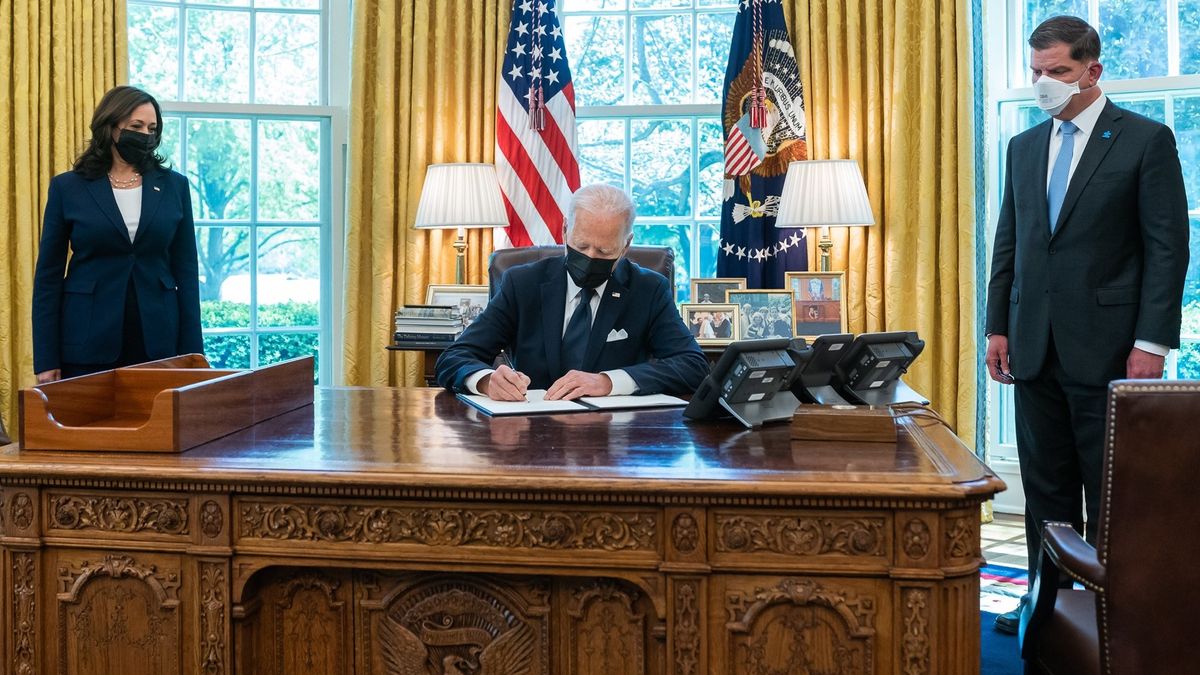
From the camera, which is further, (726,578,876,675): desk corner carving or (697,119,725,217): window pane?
(697,119,725,217): window pane

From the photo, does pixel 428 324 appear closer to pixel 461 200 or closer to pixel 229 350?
pixel 461 200

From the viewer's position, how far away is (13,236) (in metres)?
4.56

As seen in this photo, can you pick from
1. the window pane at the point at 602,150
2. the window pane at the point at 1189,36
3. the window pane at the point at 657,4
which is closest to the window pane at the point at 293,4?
the window pane at the point at 602,150

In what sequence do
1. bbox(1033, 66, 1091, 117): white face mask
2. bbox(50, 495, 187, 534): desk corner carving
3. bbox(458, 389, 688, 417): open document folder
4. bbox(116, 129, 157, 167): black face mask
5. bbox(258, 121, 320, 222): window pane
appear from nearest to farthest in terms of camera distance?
bbox(50, 495, 187, 534): desk corner carving, bbox(458, 389, 688, 417): open document folder, bbox(1033, 66, 1091, 117): white face mask, bbox(116, 129, 157, 167): black face mask, bbox(258, 121, 320, 222): window pane

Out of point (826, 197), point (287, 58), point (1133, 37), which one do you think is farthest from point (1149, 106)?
point (287, 58)

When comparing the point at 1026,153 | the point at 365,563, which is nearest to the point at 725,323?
the point at 1026,153

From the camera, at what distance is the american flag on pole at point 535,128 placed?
4.66 m

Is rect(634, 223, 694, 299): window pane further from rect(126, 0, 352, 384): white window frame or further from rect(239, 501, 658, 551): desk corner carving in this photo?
rect(239, 501, 658, 551): desk corner carving

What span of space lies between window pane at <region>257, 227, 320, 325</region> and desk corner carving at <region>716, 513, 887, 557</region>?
3827 millimetres

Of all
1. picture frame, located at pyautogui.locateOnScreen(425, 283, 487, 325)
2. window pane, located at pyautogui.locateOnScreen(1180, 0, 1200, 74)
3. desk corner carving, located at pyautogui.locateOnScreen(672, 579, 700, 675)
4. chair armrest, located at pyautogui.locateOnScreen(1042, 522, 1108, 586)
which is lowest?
desk corner carving, located at pyautogui.locateOnScreen(672, 579, 700, 675)

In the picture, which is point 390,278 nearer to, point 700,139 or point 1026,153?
point 700,139

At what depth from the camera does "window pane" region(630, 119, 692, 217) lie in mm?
4969

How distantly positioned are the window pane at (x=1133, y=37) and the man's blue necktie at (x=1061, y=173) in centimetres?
184

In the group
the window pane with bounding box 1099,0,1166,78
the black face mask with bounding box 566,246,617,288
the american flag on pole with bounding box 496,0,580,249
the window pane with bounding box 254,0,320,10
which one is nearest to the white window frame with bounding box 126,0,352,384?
the window pane with bounding box 254,0,320,10
